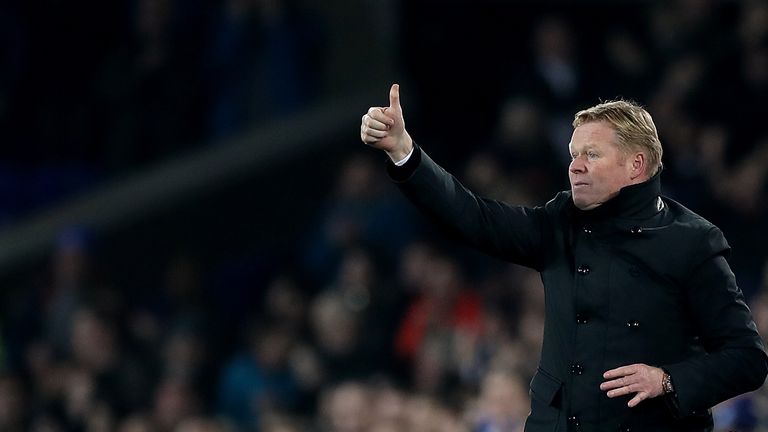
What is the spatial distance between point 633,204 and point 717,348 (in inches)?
17.1

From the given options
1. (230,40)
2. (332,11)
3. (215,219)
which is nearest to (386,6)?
(332,11)

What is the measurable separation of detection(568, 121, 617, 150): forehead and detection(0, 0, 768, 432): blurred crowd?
3149mm

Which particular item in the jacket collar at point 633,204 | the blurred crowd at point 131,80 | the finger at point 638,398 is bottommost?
the finger at point 638,398

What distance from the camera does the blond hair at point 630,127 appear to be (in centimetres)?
408

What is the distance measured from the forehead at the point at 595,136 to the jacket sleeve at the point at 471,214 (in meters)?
0.26

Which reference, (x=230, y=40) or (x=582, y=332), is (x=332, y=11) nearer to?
(x=230, y=40)

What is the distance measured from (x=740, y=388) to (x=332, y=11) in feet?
28.3

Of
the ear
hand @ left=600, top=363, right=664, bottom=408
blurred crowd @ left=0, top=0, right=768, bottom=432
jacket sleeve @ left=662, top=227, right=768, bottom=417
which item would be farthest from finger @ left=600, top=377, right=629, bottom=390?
blurred crowd @ left=0, top=0, right=768, bottom=432

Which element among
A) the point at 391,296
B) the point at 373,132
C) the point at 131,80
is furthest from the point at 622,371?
the point at 131,80

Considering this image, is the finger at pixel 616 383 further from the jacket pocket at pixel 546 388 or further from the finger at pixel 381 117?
the finger at pixel 381 117

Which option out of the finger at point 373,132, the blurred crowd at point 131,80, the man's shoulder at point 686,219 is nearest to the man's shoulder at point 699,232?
the man's shoulder at point 686,219

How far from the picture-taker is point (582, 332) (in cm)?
411

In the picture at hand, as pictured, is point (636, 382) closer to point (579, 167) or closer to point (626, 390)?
point (626, 390)

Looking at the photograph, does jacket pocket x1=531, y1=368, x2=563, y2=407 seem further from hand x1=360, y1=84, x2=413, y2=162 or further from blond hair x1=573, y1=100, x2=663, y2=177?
hand x1=360, y1=84, x2=413, y2=162
